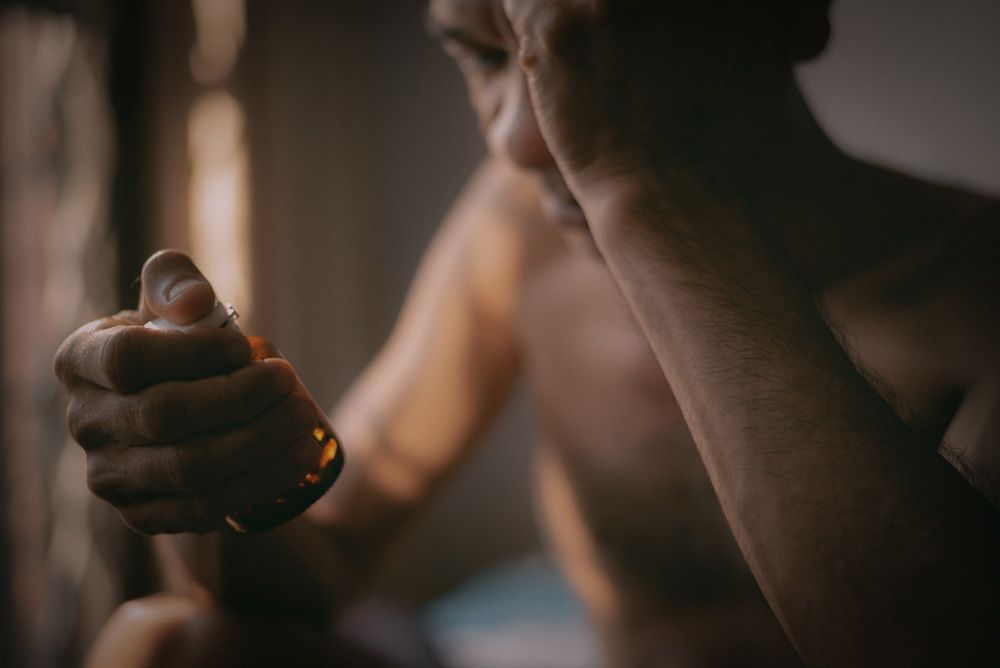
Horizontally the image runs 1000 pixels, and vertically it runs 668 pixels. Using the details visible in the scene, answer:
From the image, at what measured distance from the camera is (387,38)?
2.32m

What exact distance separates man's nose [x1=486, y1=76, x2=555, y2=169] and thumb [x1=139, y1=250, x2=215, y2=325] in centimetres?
31

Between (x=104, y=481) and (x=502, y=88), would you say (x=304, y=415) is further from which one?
(x=502, y=88)

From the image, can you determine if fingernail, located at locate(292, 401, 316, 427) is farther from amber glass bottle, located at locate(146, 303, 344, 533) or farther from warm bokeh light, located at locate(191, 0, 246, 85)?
warm bokeh light, located at locate(191, 0, 246, 85)

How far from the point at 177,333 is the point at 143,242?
1088 millimetres

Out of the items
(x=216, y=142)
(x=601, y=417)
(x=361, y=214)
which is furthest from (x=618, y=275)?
(x=361, y=214)

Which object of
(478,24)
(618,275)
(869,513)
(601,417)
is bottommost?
(601,417)

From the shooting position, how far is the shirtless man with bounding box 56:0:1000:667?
1.24 feet

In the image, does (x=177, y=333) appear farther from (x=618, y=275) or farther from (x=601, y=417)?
(x=601, y=417)

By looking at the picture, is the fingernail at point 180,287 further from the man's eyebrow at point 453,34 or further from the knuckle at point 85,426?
the man's eyebrow at point 453,34

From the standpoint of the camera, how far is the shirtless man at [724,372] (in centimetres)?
38

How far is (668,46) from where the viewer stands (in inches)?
19.3

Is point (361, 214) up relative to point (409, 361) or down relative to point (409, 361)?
up

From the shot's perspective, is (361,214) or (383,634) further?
(361,214)

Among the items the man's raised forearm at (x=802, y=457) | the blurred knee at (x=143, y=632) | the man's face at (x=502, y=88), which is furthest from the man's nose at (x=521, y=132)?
the blurred knee at (x=143, y=632)
